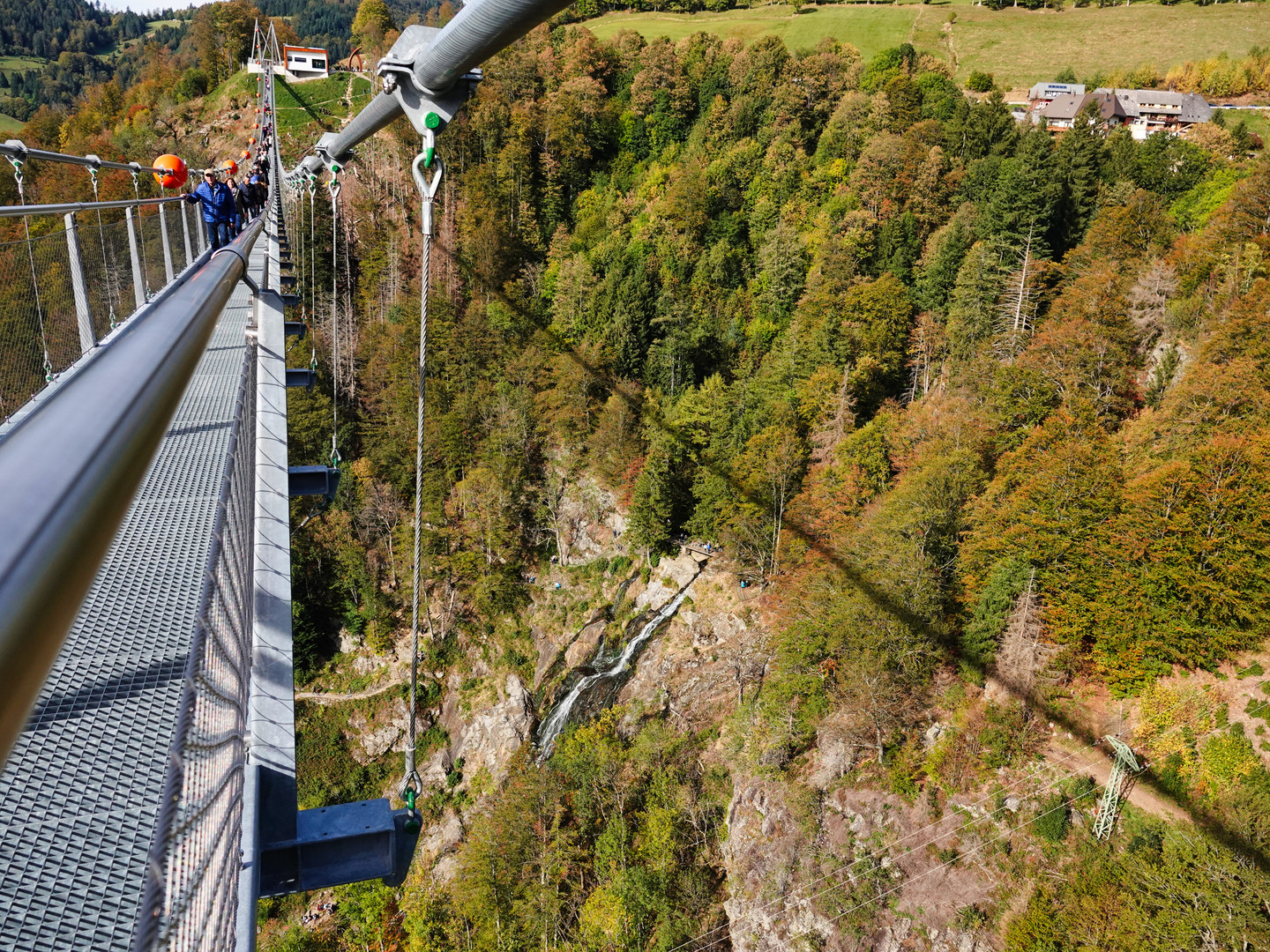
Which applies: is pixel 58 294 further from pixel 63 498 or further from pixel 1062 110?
pixel 1062 110

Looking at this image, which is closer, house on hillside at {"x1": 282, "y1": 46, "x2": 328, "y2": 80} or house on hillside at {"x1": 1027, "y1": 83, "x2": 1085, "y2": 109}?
house on hillside at {"x1": 1027, "y1": 83, "x2": 1085, "y2": 109}

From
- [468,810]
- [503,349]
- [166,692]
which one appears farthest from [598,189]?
[166,692]

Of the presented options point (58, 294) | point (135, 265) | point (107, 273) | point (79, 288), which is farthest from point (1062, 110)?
point (58, 294)

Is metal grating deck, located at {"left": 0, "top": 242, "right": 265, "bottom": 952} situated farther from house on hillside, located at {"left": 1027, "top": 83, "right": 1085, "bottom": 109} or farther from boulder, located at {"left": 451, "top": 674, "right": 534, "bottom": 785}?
house on hillside, located at {"left": 1027, "top": 83, "right": 1085, "bottom": 109}

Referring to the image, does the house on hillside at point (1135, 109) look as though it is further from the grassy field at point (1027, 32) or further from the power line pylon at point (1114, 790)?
the power line pylon at point (1114, 790)

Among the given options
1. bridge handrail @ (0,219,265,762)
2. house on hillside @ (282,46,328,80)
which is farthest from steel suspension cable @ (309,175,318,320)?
bridge handrail @ (0,219,265,762)

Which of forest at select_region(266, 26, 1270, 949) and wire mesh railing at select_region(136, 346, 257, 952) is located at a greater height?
wire mesh railing at select_region(136, 346, 257, 952)
